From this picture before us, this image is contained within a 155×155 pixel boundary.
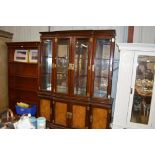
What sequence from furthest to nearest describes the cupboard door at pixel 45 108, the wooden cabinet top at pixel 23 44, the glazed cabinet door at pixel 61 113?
1. the wooden cabinet top at pixel 23 44
2. the cupboard door at pixel 45 108
3. the glazed cabinet door at pixel 61 113

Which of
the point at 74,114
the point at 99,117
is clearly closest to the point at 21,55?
Answer: the point at 74,114

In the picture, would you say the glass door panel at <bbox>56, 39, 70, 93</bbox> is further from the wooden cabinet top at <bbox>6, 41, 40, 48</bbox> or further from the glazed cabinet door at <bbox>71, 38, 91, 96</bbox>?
the wooden cabinet top at <bbox>6, 41, 40, 48</bbox>

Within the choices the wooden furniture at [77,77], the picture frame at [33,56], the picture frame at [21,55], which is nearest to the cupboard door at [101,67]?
the wooden furniture at [77,77]

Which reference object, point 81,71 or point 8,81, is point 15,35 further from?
point 81,71

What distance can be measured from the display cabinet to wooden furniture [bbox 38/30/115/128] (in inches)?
7.8

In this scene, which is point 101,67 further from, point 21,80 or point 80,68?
point 21,80

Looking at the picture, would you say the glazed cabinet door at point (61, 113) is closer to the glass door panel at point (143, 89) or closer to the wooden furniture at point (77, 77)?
the wooden furniture at point (77, 77)

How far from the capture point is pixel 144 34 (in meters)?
2.75

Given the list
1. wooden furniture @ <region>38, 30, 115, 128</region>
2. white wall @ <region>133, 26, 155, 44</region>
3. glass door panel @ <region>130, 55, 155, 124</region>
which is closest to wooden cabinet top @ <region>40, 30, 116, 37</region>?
wooden furniture @ <region>38, 30, 115, 128</region>

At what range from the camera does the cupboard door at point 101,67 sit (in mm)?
2525

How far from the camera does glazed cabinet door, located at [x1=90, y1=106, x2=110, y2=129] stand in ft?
8.09

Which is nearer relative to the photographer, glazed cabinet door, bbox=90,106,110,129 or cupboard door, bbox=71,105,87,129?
glazed cabinet door, bbox=90,106,110,129

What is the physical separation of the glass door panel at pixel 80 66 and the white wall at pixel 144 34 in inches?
38.5
